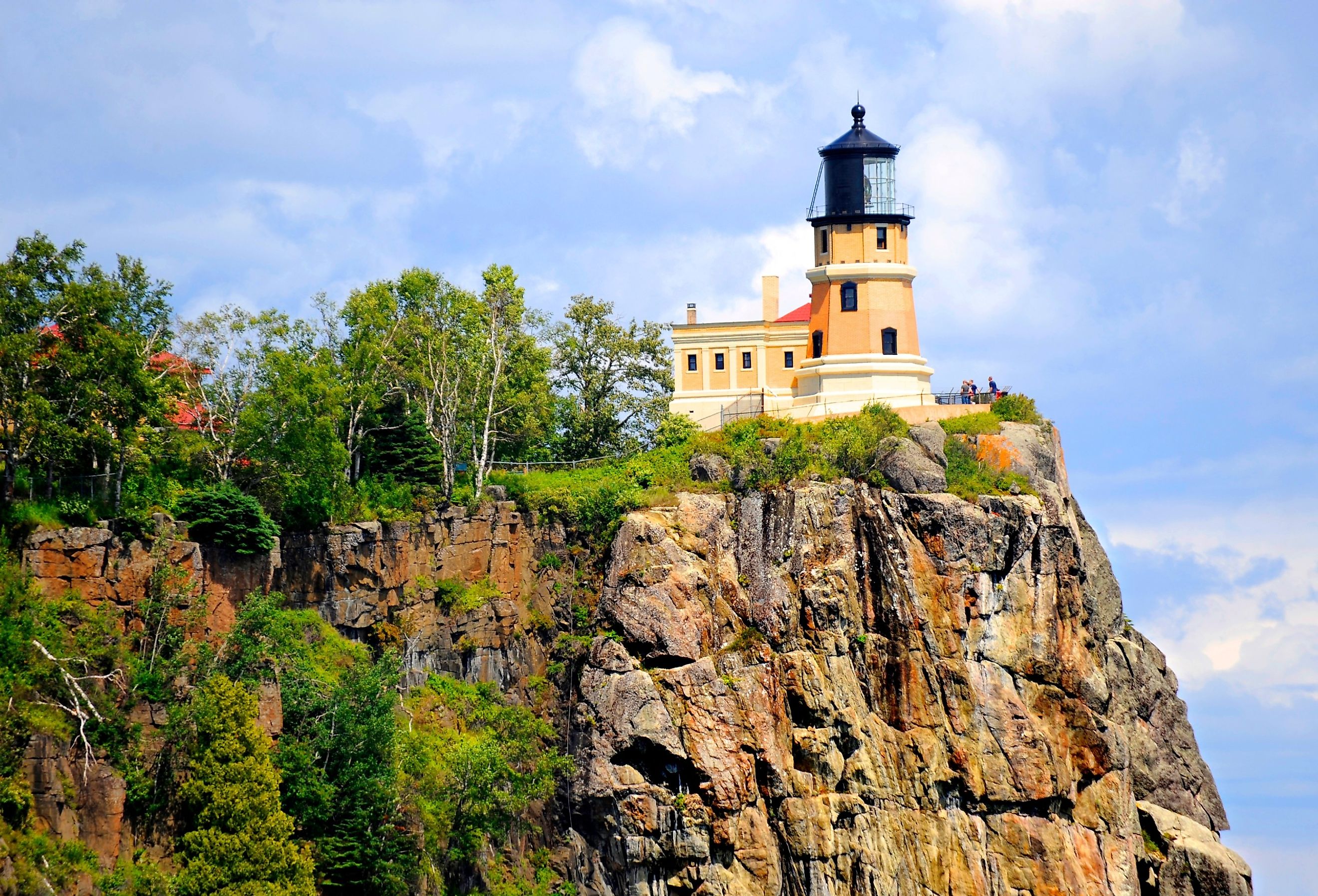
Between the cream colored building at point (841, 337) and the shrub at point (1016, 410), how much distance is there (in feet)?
3.99

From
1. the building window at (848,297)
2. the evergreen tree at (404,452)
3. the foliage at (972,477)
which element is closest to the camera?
the evergreen tree at (404,452)


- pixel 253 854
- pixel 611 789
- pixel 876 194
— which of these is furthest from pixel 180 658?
pixel 876 194

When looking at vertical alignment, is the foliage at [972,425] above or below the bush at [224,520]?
above

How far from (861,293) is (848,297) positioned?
0.59 m

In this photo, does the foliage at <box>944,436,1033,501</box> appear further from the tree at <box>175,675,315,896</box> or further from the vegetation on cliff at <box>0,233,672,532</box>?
the tree at <box>175,675,315,896</box>

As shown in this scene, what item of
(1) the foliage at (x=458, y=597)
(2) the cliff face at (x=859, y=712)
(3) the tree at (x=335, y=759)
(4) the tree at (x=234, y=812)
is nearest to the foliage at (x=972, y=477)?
(2) the cliff face at (x=859, y=712)

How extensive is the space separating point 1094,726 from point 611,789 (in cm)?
1907

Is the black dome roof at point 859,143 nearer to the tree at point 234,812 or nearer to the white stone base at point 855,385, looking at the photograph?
the white stone base at point 855,385

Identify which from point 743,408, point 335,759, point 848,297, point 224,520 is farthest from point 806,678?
point 224,520

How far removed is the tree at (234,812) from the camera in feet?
187

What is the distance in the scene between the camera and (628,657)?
235 feet

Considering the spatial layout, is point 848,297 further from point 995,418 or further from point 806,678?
point 806,678

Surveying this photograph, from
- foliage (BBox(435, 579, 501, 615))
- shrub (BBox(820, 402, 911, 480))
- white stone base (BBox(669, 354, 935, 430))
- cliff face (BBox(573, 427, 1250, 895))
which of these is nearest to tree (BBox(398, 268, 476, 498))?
foliage (BBox(435, 579, 501, 615))

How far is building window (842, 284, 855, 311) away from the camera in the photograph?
85.9 meters
